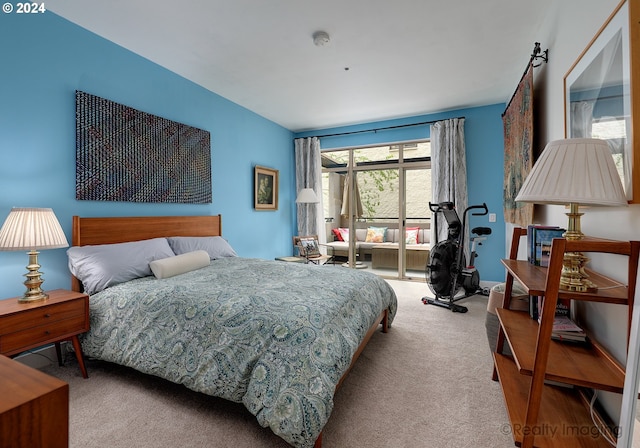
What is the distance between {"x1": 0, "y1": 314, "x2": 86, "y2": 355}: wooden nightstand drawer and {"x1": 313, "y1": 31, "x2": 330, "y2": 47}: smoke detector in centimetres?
286

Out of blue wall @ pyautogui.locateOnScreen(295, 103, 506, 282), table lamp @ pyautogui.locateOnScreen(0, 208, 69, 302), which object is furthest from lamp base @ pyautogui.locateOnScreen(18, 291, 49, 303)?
blue wall @ pyautogui.locateOnScreen(295, 103, 506, 282)

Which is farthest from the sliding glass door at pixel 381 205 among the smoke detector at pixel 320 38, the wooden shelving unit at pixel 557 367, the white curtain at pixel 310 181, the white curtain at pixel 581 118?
the wooden shelving unit at pixel 557 367

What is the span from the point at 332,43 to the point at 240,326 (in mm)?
2548

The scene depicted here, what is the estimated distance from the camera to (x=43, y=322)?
187 cm

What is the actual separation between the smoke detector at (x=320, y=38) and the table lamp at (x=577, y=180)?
2090mm

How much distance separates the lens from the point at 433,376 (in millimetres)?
2119

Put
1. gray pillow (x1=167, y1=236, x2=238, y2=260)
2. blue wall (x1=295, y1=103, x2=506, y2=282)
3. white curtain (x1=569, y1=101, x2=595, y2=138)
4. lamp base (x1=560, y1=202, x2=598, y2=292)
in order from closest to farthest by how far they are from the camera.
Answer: lamp base (x1=560, y1=202, x2=598, y2=292) → white curtain (x1=569, y1=101, x2=595, y2=138) → gray pillow (x1=167, y1=236, x2=238, y2=260) → blue wall (x1=295, y1=103, x2=506, y2=282)

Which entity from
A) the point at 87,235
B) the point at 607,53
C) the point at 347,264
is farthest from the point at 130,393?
the point at 347,264

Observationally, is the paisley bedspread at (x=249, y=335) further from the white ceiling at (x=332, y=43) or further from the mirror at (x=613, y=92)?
the white ceiling at (x=332, y=43)

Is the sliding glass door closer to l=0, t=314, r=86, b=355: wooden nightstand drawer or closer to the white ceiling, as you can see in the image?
the white ceiling

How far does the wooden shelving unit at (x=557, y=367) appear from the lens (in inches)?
42.2

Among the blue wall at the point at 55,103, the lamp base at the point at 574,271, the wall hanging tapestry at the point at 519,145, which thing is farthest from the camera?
the wall hanging tapestry at the point at 519,145

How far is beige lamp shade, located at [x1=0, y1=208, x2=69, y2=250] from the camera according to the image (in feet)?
5.84

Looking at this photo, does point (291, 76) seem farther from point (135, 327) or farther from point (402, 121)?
point (135, 327)
